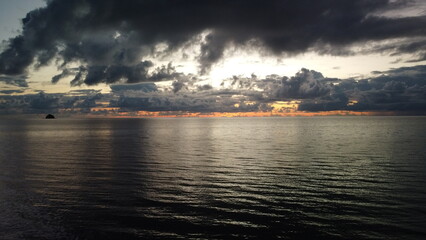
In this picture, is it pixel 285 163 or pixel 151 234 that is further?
pixel 285 163

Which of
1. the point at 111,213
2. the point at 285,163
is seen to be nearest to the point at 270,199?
the point at 111,213

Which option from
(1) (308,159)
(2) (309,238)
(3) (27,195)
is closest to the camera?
(2) (309,238)

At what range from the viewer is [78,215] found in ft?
77.8

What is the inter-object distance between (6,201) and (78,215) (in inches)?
352

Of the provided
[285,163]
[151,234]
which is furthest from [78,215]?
[285,163]

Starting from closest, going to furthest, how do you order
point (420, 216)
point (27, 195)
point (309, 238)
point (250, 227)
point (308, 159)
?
point (309, 238), point (250, 227), point (420, 216), point (27, 195), point (308, 159)

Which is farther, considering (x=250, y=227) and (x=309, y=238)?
(x=250, y=227)

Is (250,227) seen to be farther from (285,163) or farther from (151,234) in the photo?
(285,163)

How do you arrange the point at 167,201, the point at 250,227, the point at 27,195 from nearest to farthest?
the point at 250,227
the point at 167,201
the point at 27,195

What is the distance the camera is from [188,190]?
31516mm

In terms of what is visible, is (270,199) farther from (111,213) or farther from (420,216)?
(111,213)

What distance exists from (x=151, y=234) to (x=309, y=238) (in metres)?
9.74

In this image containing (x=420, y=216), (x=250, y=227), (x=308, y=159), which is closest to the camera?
(x=250, y=227)

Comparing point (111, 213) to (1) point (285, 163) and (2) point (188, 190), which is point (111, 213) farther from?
(1) point (285, 163)
